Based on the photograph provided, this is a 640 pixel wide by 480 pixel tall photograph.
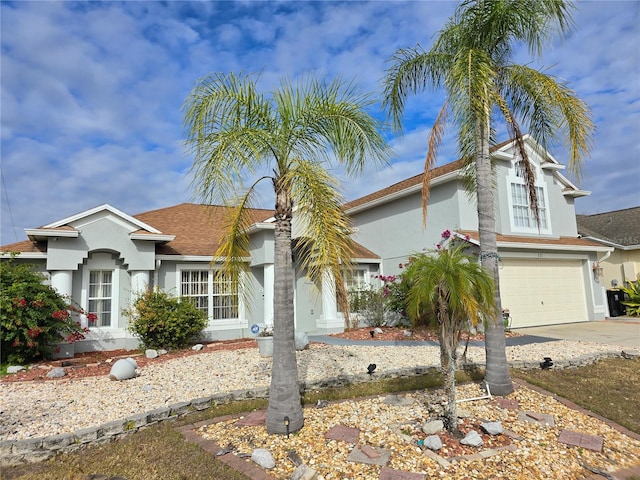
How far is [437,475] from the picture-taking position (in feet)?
13.3

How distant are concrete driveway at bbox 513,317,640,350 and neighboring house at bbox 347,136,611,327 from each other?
0.56 m

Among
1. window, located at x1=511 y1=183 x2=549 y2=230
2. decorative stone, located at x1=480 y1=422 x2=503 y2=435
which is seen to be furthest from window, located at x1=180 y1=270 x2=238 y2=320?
window, located at x1=511 y1=183 x2=549 y2=230

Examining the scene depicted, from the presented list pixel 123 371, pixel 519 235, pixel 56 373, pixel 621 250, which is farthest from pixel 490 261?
pixel 621 250

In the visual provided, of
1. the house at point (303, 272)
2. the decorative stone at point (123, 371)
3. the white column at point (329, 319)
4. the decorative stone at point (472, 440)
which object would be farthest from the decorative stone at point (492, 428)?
the white column at point (329, 319)

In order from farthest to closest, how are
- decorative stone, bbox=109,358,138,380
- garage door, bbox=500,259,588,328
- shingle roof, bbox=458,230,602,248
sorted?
garage door, bbox=500,259,588,328, shingle roof, bbox=458,230,602,248, decorative stone, bbox=109,358,138,380

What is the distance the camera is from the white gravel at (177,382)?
5.80 metres

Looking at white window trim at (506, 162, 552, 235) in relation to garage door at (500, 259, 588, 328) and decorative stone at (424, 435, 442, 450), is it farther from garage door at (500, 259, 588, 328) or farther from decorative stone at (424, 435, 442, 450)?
decorative stone at (424, 435, 442, 450)

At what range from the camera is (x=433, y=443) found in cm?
461

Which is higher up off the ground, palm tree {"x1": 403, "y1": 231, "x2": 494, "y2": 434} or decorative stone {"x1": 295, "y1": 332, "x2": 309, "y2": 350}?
palm tree {"x1": 403, "y1": 231, "x2": 494, "y2": 434}

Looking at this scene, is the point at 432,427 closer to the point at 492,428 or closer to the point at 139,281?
the point at 492,428

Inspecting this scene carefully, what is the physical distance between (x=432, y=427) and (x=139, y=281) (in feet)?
34.1

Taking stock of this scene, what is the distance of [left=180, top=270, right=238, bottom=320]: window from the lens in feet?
44.4

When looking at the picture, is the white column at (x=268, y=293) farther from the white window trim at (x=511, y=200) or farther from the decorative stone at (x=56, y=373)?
the white window trim at (x=511, y=200)

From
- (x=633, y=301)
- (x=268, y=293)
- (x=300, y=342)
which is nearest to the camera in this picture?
(x=300, y=342)
